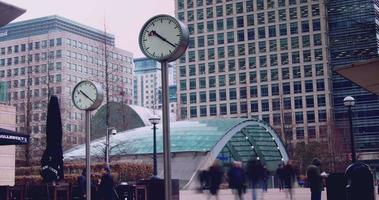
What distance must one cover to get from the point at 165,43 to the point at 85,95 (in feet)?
15.2

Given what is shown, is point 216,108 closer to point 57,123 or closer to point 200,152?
point 200,152

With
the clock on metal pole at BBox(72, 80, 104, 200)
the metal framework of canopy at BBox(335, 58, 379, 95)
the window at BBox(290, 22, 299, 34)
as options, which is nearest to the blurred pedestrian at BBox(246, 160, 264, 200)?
the clock on metal pole at BBox(72, 80, 104, 200)

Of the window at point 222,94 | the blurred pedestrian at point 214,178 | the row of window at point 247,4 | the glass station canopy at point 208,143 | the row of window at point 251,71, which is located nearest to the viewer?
the blurred pedestrian at point 214,178

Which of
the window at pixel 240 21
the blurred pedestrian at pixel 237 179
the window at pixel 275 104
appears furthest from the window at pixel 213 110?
the blurred pedestrian at pixel 237 179

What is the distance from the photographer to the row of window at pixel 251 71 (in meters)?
111

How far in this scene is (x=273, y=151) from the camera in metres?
57.9

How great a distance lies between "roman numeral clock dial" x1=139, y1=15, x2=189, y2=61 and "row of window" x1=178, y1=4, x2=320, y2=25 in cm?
10159

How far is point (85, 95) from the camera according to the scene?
473 inches

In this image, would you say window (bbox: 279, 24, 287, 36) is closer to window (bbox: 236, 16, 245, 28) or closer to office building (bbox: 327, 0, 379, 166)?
window (bbox: 236, 16, 245, 28)

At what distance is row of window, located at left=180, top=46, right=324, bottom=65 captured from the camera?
111 meters

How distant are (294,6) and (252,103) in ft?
72.1

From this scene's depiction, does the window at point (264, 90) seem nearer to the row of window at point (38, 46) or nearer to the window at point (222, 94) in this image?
the window at point (222, 94)

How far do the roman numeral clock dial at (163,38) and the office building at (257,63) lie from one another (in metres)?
99.2

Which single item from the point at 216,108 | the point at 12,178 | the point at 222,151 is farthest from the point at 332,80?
the point at 12,178
